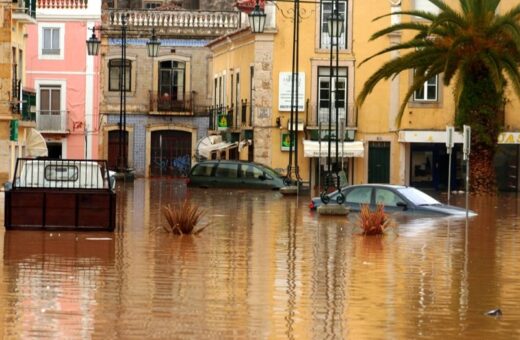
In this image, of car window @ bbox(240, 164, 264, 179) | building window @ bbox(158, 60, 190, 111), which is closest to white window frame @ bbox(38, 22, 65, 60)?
building window @ bbox(158, 60, 190, 111)

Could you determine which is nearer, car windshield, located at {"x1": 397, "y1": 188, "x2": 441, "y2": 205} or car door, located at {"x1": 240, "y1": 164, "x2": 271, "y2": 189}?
car windshield, located at {"x1": 397, "y1": 188, "x2": 441, "y2": 205}

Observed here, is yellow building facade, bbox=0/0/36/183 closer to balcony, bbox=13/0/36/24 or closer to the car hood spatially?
balcony, bbox=13/0/36/24

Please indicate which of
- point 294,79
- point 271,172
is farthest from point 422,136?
point 271,172

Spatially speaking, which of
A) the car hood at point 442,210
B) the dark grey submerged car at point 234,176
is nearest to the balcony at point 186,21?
the dark grey submerged car at point 234,176

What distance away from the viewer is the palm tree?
48.3m

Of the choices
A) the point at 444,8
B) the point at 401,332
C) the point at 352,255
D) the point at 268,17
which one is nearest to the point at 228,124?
the point at 268,17

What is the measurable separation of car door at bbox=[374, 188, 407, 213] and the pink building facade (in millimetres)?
41045

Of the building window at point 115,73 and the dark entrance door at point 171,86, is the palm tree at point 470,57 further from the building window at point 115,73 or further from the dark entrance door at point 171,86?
the building window at point 115,73

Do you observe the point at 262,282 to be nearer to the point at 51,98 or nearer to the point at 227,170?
the point at 227,170

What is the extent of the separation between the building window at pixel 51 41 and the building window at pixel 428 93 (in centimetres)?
2244

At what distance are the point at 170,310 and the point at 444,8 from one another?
3463 cm

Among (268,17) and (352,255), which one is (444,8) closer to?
(268,17)

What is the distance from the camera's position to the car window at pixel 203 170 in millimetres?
59916

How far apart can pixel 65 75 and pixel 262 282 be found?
58.3 m
